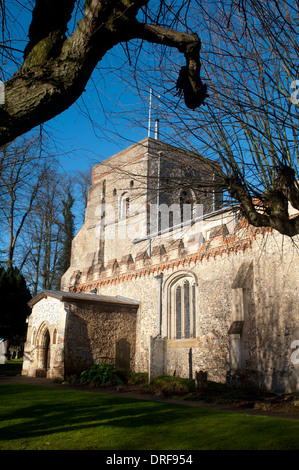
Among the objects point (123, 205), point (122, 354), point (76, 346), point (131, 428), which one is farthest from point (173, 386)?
point (123, 205)

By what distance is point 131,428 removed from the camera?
6348 mm

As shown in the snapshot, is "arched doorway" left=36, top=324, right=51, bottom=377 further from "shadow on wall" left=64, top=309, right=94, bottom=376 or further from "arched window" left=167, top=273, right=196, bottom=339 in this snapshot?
"arched window" left=167, top=273, right=196, bottom=339

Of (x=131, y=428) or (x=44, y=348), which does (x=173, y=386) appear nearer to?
(x=131, y=428)

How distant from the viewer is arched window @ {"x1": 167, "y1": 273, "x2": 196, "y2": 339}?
15.8 metres

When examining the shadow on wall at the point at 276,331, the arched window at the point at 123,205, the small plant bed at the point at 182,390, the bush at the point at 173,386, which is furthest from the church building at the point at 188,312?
the arched window at the point at 123,205

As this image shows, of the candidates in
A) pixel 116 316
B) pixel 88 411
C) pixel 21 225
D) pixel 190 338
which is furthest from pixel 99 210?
pixel 88 411

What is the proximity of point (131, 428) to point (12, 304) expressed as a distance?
17523mm

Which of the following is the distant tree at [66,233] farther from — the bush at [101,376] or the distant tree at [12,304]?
the bush at [101,376]

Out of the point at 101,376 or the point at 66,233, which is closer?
the point at 101,376

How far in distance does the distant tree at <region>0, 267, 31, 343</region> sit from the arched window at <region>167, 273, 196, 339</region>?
32.2 ft

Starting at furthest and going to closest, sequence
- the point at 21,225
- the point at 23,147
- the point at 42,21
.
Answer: the point at 21,225 < the point at 23,147 < the point at 42,21

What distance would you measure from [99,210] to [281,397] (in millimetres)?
21395
